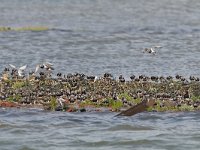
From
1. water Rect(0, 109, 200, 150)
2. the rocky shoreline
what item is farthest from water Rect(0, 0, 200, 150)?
the rocky shoreline

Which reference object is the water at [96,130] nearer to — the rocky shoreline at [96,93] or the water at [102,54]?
the water at [102,54]

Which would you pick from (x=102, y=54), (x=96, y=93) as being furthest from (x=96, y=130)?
(x=102, y=54)

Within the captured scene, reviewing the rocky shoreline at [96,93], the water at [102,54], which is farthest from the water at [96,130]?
the rocky shoreline at [96,93]

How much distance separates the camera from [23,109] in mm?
27844

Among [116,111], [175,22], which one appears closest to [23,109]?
[116,111]

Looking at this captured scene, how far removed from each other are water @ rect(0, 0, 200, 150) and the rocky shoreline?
2.17 ft

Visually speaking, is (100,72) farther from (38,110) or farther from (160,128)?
(160,128)

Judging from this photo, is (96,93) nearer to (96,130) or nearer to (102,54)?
(96,130)

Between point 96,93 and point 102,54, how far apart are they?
49.6 ft

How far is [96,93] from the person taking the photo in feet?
94.9

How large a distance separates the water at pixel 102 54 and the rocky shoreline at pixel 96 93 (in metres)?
0.66

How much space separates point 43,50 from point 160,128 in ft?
69.9

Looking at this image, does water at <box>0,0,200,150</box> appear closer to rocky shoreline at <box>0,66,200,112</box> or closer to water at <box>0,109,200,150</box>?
water at <box>0,109,200,150</box>

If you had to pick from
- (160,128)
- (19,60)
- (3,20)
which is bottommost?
(160,128)
